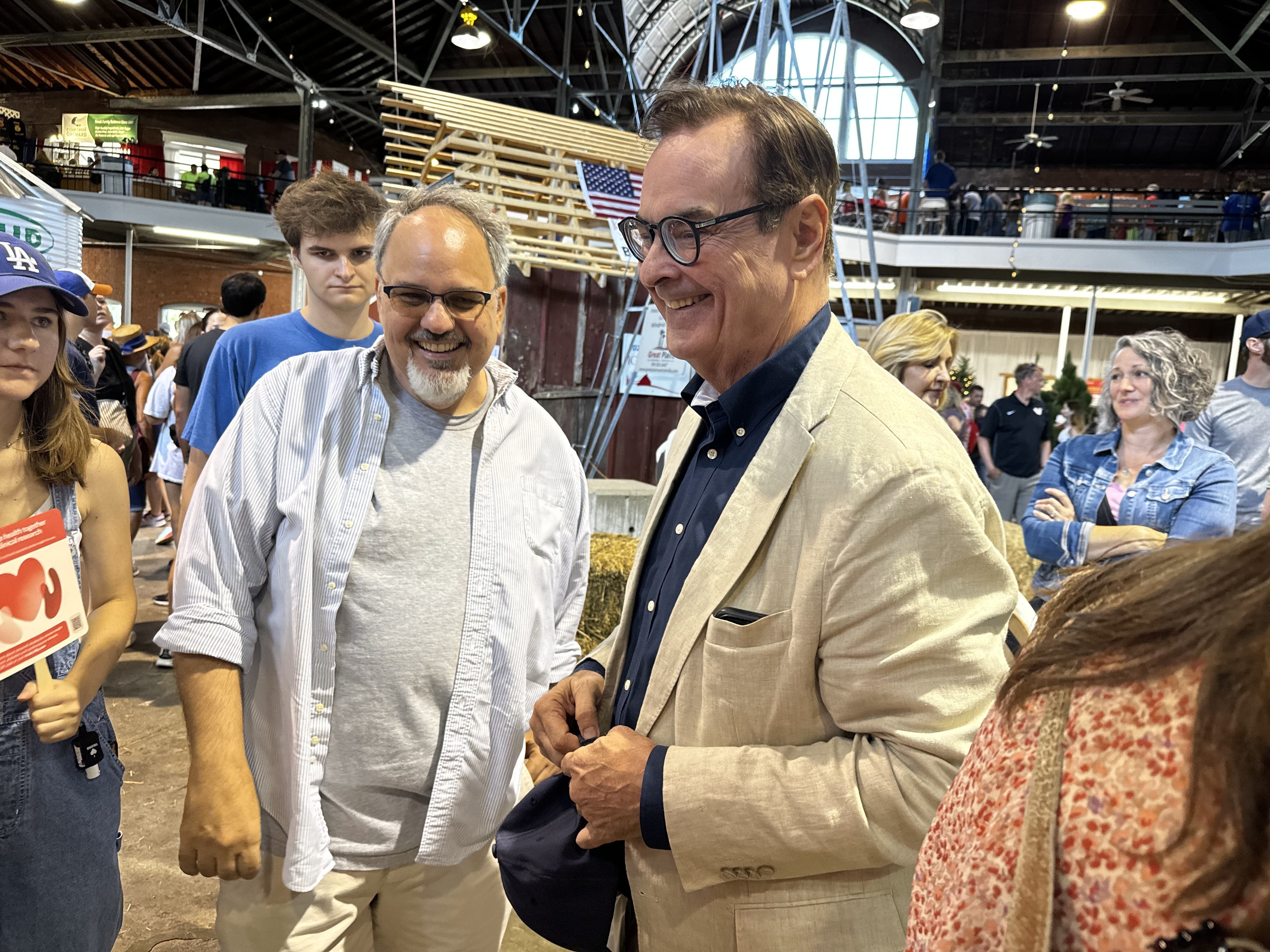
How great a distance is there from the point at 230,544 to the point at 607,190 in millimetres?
6184

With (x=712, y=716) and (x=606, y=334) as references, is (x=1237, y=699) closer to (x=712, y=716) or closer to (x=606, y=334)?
(x=712, y=716)

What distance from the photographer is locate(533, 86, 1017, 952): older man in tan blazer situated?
3.51 ft

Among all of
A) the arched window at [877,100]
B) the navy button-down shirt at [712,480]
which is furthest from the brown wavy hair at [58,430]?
the arched window at [877,100]

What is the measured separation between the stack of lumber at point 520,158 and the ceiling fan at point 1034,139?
17745 mm

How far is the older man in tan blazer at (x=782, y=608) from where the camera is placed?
107 centimetres

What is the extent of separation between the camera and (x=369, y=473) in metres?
1.71

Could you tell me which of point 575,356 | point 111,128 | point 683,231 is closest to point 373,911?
point 683,231

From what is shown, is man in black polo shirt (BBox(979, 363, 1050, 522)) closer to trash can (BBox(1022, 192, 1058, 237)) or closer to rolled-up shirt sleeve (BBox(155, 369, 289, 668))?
rolled-up shirt sleeve (BBox(155, 369, 289, 668))

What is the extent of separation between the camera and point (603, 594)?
4.75 metres

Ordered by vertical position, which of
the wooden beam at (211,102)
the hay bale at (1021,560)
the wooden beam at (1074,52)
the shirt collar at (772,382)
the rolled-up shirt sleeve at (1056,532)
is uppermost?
the wooden beam at (1074,52)

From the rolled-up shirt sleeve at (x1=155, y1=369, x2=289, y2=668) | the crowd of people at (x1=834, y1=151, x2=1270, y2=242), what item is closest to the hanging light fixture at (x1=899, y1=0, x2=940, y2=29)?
the crowd of people at (x1=834, y1=151, x2=1270, y2=242)

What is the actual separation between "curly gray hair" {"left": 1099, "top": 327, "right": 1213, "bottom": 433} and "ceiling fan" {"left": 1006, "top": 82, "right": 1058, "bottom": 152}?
21205 mm

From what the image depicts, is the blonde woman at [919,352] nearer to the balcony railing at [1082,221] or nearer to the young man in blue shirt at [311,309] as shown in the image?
the young man in blue shirt at [311,309]

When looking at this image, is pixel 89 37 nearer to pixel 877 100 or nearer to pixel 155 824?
pixel 877 100
